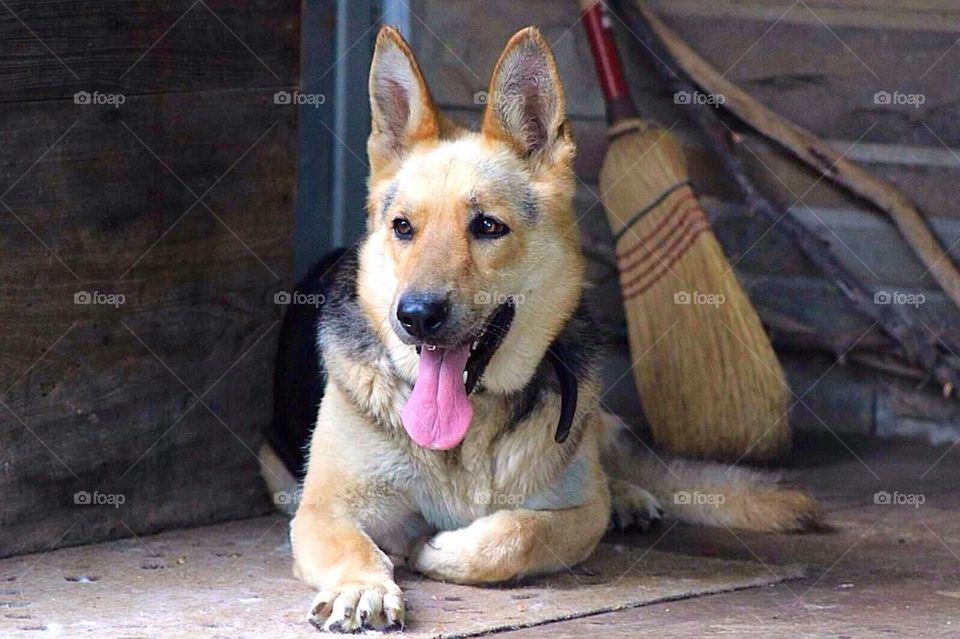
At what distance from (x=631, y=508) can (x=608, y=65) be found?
5.77ft

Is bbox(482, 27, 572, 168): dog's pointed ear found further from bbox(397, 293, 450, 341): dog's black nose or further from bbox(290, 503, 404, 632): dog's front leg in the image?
bbox(290, 503, 404, 632): dog's front leg

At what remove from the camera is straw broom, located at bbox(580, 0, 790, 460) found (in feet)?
17.6

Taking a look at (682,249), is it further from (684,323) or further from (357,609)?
(357,609)

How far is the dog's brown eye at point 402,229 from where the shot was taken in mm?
4047

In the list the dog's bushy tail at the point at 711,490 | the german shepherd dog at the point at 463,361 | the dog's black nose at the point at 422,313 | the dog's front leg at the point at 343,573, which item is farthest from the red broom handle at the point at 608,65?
the dog's front leg at the point at 343,573

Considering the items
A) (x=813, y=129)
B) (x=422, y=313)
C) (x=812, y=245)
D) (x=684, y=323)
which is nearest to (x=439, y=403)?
(x=422, y=313)

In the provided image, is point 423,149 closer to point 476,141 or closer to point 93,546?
point 476,141

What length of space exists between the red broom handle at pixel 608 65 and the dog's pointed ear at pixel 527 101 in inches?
55.0

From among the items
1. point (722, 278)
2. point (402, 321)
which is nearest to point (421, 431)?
point (402, 321)

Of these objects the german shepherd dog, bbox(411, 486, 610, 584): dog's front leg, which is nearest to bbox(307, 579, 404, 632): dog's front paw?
the german shepherd dog

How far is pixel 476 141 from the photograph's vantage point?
421 centimetres

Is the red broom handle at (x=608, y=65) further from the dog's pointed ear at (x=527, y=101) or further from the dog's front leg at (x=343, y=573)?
the dog's front leg at (x=343, y=573)

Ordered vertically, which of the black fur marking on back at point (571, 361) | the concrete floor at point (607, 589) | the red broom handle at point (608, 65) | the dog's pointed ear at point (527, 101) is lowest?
the concrete floor at point (607, 589)

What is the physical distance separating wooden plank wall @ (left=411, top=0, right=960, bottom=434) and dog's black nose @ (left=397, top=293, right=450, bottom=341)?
2251 mm
